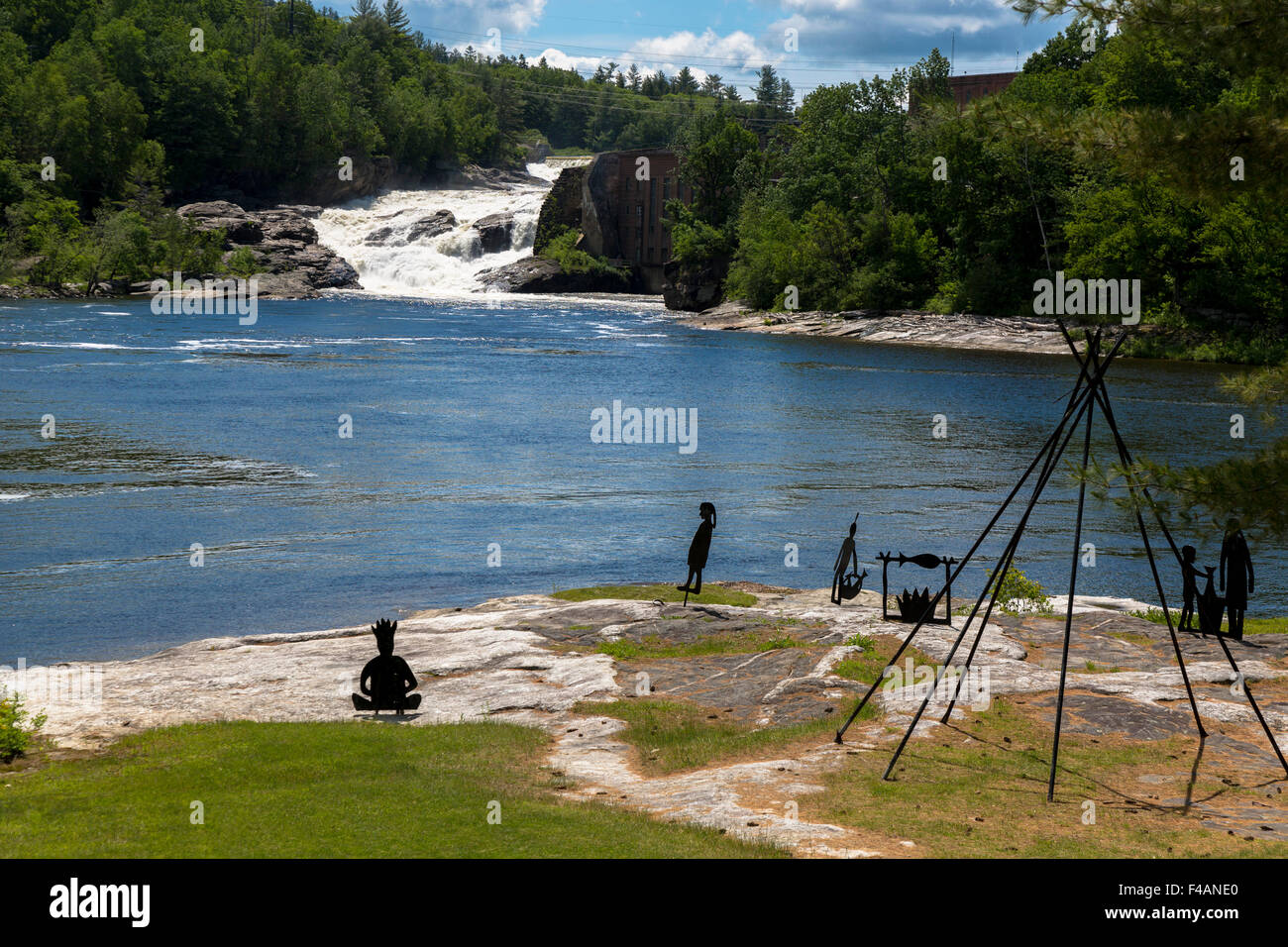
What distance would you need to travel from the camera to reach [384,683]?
567 inches

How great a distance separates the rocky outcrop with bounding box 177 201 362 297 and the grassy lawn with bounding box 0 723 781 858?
106m

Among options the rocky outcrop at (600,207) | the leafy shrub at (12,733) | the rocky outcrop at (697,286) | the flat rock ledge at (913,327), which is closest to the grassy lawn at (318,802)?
the leafy shrub at (12,733)

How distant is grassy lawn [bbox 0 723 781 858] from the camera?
910cm

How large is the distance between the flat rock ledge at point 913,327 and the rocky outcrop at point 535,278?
100.0ft

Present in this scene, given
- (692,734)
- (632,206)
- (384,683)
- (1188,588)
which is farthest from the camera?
(632,206)

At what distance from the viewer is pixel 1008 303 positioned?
8769 centimetres

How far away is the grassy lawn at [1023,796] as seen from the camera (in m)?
9.80

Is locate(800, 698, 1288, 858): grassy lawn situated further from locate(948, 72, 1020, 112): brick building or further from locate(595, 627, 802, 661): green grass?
locate(948, 72, 1020, 112): brick building

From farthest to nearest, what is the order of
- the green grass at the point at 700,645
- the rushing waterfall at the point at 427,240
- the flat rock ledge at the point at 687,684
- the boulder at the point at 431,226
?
the boulder at the point at 431,226 < the rushing waterfall at the point at 427,240 < the green grass at the point at 700,645 < the flat rock ledge at the point at 687,684

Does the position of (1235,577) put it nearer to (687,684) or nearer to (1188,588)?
(1188,588)

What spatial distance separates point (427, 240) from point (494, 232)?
7.61 meters

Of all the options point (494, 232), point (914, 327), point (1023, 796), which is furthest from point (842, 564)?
point (494, 232)

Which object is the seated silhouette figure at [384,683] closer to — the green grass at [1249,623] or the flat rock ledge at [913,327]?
the green grass at [1249,623]
